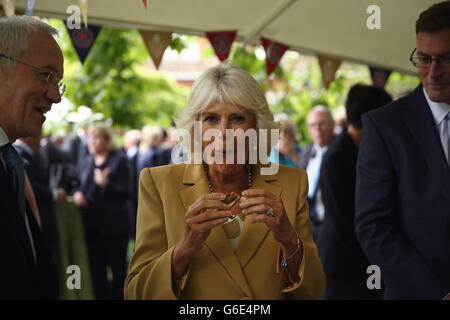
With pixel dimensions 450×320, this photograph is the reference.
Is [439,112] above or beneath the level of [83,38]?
beneath

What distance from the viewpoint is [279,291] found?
2.17 metres

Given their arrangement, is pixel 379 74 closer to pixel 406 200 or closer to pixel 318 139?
pixel 318 139

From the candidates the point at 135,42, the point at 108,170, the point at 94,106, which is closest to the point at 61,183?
the point at 108,170

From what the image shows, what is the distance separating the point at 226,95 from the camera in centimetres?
220

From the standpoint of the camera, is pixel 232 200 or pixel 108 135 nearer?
pixel 232 200

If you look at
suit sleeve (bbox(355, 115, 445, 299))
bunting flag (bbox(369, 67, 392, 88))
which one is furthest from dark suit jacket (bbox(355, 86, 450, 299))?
bunting flag (bbox(369, 67, 392, 88))

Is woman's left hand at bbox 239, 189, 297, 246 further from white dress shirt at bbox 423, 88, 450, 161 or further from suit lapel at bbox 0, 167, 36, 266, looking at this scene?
white dress shirt at bbox 423, 88, 450, 161

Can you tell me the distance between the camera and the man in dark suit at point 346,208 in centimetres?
389

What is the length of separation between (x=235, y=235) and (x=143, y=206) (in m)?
0.42

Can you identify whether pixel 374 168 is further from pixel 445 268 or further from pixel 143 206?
pixel 143 206

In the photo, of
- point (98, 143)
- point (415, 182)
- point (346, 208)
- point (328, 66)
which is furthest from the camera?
point (98, 143)

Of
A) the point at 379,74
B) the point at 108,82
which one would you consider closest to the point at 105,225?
the point at 379,74

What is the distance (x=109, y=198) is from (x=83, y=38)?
9.68 ft

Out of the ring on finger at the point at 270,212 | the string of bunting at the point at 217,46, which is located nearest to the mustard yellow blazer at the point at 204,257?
the ring on finger at the point at 270,212
